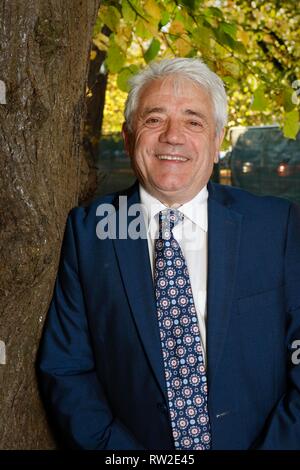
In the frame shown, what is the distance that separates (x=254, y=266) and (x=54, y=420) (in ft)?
3.19

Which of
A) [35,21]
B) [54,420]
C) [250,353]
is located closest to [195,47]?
[35,21]

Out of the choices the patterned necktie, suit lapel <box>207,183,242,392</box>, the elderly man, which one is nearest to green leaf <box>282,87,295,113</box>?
the elderly man

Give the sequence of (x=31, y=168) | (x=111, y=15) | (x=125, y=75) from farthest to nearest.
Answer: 1. (x=125, y=75)
2. (x=111, y=15)
3. (x=31, y=168)

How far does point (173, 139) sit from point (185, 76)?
0.26 m

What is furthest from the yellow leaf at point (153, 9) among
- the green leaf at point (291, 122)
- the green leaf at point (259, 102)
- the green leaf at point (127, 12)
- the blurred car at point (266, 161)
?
the blurred car at point (266, 161)

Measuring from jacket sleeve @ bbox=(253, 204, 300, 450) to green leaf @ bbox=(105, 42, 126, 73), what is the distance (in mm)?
1614

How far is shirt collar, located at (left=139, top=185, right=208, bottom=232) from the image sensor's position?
246 centimetres

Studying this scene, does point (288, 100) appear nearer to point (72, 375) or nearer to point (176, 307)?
point (176, 307)

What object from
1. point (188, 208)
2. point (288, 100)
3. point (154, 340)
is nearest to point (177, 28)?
point (288, 100)

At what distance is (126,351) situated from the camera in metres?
2.31

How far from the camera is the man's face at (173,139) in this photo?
7.95 feet

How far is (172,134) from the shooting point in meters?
2.42

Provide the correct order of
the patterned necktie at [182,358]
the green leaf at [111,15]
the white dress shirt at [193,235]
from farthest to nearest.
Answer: the green leaf at [111,15] < the white dress shirt at [193,235] < the patterned necktie at [182,358]

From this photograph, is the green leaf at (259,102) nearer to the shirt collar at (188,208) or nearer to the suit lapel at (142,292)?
the shirt collar at (188,208)
